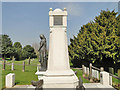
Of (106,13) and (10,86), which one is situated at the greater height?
(106,13)

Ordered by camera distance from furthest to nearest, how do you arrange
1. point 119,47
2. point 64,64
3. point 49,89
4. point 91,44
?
point 91,44
point 119,47
point 64,64
point 49,89

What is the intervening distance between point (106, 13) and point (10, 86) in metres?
14.4

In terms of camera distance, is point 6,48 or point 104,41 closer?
point 104,41

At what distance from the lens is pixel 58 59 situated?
4.35 meters

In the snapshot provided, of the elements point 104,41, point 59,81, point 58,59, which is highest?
point 104,41

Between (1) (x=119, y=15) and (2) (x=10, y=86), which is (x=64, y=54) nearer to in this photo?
(2) (x=10, y=86)

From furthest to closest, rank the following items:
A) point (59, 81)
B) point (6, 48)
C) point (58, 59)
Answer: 1. point (6, 48)
2. point (58, 59)
3. point (59, 81)

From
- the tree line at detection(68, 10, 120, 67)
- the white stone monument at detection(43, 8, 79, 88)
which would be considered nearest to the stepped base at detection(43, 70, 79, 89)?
the white stone monument at detection(43, 8, 79, 88)

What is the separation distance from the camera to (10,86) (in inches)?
270

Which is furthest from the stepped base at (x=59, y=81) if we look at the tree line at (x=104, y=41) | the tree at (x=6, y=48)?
the tree at (x=6, y=48)

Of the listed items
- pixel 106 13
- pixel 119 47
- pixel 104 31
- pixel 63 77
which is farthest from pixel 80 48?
pixel 63 77

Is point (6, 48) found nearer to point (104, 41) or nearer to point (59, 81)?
point (104, 41)

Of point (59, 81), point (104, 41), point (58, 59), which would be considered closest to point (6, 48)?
point (104, 41)

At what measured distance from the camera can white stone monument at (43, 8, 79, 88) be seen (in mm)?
4055
